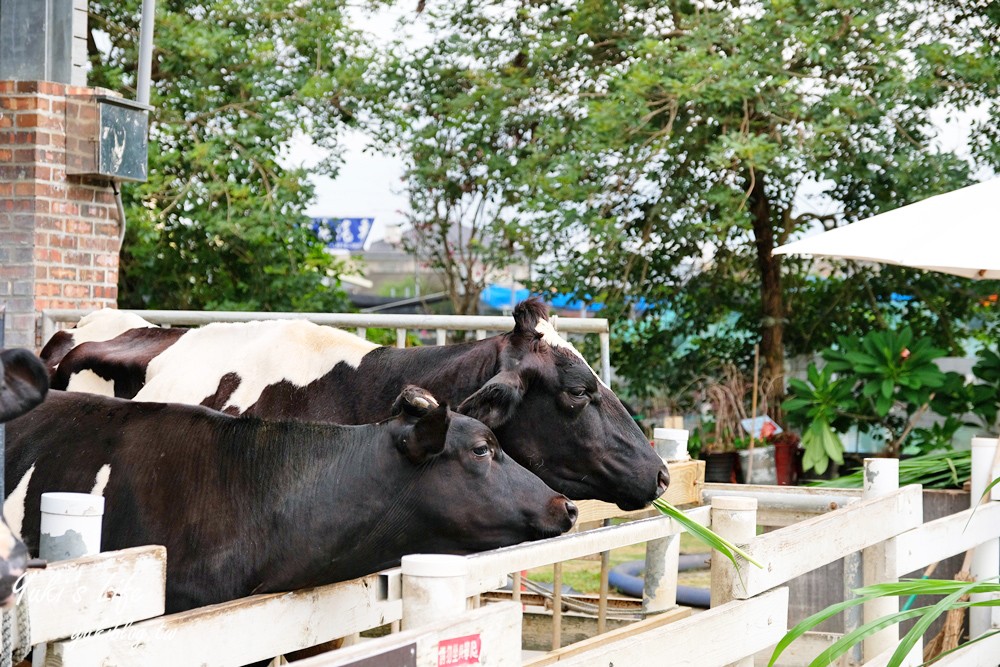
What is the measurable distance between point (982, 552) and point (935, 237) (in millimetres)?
1295

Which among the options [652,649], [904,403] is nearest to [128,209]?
[904,403]

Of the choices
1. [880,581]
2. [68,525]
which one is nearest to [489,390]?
[880,581]

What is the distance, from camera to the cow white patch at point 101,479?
116 inches

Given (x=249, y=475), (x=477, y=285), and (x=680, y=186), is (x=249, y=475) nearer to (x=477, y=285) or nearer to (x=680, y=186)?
(x=680, y=186)

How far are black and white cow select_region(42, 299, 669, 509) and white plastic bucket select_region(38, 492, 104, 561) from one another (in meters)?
1.76

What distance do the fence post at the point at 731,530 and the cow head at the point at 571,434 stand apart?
0.70 metres

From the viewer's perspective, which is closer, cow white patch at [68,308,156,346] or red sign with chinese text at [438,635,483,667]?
red sign with chinese text at [438,635,483,667]

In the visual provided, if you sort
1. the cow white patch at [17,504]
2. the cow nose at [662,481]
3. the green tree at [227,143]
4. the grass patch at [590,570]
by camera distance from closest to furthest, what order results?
the cow white patch at [17,504]
the cow nose at [662,481]
the grass patch at [590,570]
the green tree at [227,143]

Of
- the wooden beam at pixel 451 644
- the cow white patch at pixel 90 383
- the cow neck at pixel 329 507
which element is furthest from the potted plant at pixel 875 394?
the wooden beam at pixel 451 644

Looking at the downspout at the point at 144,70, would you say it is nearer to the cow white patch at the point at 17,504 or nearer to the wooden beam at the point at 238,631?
the cow white patch at the point at 17,504

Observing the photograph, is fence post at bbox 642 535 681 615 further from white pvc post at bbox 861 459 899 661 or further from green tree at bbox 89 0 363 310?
green tree at bbox 89 0 363 310

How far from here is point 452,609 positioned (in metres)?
1.99

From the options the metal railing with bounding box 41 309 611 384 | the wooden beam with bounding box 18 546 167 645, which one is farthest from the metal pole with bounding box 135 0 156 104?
the wooden beam with bounding box 18 546 167 645

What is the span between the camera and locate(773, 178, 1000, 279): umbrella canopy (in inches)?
194
